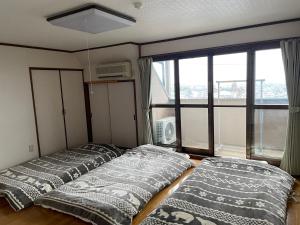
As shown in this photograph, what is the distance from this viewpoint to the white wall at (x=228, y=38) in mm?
3062

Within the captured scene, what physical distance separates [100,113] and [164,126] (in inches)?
60.2

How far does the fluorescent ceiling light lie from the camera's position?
222cm

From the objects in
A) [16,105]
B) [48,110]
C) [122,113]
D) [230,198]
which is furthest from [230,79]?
[16,105]

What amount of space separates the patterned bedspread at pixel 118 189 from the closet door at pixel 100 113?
147 centimetres

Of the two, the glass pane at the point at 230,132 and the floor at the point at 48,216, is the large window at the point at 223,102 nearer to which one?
the glass pane at the point at 230,132

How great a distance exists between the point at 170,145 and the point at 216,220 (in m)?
2.48

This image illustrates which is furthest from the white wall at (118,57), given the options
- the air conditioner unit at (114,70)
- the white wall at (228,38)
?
the white wall at (228,38)

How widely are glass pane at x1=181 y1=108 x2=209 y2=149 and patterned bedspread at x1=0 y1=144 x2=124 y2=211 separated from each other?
132 centimetres

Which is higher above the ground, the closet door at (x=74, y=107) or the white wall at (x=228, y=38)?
the white wall at (x=228, y=38)

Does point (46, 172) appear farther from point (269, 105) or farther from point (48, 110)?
point (269, 105)

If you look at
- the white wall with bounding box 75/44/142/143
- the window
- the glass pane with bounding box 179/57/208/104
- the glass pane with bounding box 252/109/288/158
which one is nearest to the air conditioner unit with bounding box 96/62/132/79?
the white wall with bounding box 75/44/142/143

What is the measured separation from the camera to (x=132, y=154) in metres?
3.85

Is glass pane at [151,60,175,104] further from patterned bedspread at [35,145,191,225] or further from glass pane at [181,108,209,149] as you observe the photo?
patterned bedspread at [35,145,191,225]

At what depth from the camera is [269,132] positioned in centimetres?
346
